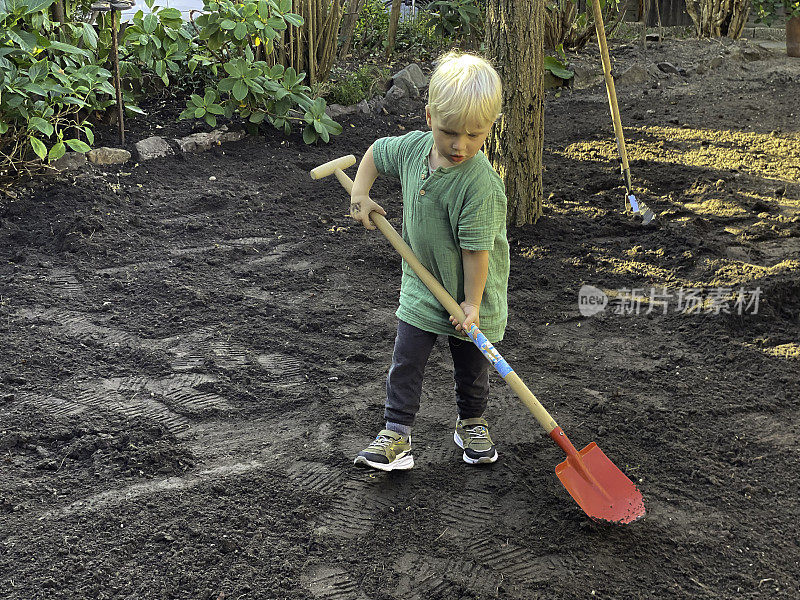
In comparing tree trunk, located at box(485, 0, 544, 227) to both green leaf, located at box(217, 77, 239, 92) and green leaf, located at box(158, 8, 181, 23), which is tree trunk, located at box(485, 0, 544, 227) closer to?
green leaf, located at box(217, 77, 239, 92)

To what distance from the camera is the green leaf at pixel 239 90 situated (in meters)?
5.44

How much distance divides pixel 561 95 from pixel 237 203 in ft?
12.5

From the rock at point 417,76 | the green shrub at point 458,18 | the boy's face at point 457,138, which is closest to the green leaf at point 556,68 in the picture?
the green shrub at point 458,18

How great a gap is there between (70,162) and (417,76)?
3245 mm

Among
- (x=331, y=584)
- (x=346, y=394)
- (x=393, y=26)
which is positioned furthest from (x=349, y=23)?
(x=331, y=584)

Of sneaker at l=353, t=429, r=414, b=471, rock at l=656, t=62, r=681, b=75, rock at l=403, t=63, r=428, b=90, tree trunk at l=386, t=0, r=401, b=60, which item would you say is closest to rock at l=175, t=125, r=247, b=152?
rock at l=403, t=63, r=428, b=90

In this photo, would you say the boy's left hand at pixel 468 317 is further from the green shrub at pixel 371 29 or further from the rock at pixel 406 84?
the green shrub at pixel 371 29

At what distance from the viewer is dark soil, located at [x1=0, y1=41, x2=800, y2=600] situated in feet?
7.22

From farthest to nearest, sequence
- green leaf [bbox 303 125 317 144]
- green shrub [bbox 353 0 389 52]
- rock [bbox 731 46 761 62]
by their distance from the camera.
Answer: rock [bbox 731 46 761 62], green shrub [bbox 353 0 389 52], green leaf [bbox 303 125 317 144]

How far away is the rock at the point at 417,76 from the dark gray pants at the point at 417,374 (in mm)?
4933

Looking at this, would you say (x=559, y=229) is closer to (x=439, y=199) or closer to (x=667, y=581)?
(x=439, y=199)

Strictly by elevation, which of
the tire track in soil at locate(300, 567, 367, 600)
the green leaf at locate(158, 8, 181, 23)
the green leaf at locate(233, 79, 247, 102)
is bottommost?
the tire track in soil at locate(300, 567, 367, 600)

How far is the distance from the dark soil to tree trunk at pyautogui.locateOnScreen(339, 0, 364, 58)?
7.81 ft

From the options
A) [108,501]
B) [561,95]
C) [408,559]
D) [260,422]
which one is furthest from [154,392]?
[561,95]
